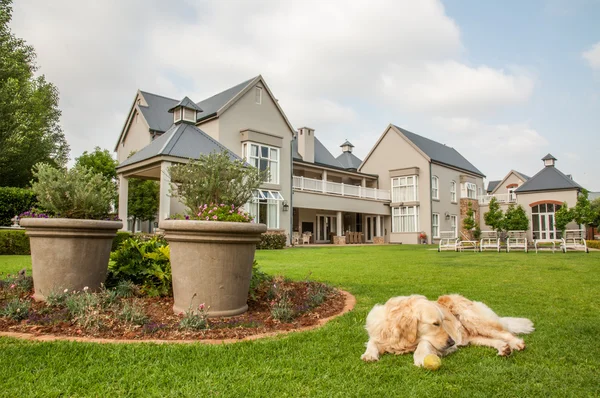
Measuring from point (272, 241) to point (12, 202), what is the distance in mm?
11183

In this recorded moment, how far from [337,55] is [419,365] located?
12200 mm

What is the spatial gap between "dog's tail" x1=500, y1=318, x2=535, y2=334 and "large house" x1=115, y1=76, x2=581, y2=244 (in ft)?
45.4

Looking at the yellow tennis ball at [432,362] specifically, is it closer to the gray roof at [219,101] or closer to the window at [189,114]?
the window at [189,114]

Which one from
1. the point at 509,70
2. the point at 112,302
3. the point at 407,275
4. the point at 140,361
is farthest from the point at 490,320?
the point at 509,70

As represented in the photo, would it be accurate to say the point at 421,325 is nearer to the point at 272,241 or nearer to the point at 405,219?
the point at 272,241

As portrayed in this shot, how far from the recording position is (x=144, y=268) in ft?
16.9

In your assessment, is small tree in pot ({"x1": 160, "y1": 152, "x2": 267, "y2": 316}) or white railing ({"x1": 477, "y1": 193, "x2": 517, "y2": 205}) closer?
small tree in pot ({"x1": 160, "y1": 152, "x2": 267, "y2": 316})

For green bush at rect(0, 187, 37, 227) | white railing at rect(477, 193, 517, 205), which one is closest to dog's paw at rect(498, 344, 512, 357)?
green bush at rect(0, 187, 37, 227)

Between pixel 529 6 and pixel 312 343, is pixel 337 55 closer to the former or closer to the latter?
pixel 529 6

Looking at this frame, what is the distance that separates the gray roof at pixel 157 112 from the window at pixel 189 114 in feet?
18.1

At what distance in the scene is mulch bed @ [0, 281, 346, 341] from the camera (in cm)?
353

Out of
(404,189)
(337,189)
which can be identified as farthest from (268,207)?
(404,189)

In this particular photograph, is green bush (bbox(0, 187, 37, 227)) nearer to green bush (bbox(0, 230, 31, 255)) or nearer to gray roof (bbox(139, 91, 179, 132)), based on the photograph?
green bush (bbox(0, 230, 31, 255))

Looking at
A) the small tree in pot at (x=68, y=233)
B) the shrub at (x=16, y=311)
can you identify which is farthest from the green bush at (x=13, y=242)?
the shrub at (x=16, y=311)
